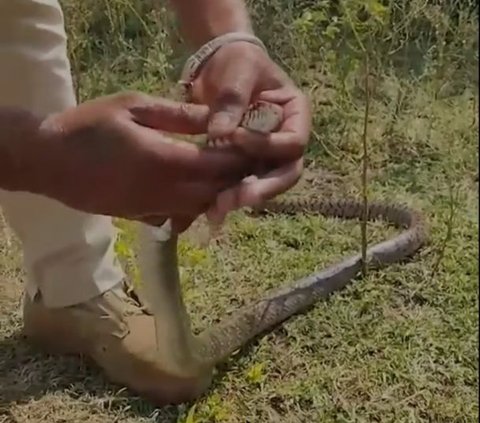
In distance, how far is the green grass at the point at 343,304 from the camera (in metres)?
2.20

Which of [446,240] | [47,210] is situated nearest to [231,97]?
[47,210]

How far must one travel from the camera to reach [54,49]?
6.76ft

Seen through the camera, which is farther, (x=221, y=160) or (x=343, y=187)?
(x=343, y=187)

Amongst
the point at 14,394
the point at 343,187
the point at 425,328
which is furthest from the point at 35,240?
the point at 343,187

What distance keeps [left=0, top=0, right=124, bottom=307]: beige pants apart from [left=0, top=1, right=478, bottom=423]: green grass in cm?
19

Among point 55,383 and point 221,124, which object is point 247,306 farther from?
point 221,124

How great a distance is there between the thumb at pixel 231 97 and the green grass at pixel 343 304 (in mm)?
443

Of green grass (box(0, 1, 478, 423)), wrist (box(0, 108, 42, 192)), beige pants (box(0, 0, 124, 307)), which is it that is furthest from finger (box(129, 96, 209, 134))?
beige pants (box(0, 0, 124, 307))

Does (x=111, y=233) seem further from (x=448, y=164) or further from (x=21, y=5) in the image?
(x=448, y=164)

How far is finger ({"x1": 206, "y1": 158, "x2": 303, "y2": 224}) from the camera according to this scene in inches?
45.5

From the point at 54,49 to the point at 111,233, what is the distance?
0.38m

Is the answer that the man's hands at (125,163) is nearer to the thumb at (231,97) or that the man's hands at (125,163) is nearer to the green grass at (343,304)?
the thumb at (231,97)

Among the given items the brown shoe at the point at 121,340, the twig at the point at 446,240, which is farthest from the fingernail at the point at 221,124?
the twig at the point at 446,240

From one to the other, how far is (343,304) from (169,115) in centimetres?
140
